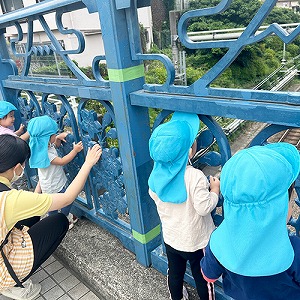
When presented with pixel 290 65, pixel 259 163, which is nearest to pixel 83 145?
pixel 259 163

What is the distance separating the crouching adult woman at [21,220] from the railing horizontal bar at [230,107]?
2.37 feet

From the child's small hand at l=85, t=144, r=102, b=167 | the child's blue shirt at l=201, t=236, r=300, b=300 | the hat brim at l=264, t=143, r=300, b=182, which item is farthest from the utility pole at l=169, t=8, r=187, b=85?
the child's blue shirt at l=201, t=236, r=300, b=300

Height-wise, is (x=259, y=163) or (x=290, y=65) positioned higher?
(x=259, y=163)

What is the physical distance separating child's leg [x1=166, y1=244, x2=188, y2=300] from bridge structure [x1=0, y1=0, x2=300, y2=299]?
149mm

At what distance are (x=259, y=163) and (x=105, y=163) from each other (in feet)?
4.26

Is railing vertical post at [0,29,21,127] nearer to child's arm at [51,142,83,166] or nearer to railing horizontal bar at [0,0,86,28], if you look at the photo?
railing horizontal bar at [0,0,86,28]

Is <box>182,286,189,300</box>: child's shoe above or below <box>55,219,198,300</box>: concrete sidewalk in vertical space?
above

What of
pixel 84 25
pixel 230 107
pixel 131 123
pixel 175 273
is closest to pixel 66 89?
pixel 131 123

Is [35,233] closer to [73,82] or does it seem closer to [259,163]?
[73,82]

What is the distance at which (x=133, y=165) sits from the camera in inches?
70.7

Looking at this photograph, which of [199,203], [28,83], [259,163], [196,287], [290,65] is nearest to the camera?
[259,163]

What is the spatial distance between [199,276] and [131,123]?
0.90m

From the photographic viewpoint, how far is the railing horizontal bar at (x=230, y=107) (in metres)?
1.10

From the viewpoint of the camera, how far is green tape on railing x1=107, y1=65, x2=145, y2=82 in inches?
63.0
